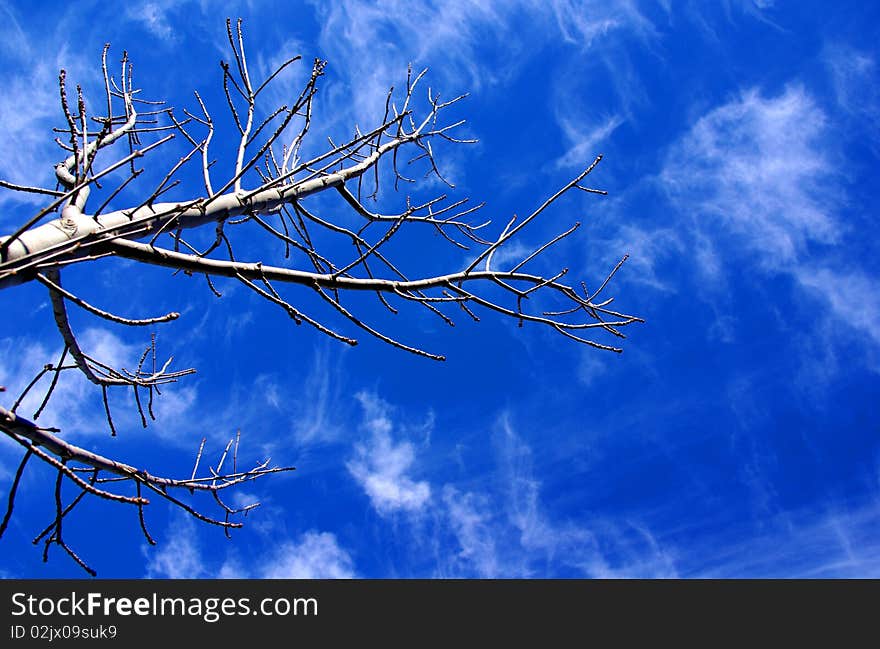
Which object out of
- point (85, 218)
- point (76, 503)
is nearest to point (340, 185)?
point (85, 218)

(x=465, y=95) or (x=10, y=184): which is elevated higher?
(x=465, y=95)

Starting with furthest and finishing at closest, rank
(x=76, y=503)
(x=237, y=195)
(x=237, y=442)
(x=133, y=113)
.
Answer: (x=133, y=113) < (x=237, y=442) < (x=237, y=195) < (x=76, y=503)

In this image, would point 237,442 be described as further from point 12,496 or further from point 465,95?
point 465,95

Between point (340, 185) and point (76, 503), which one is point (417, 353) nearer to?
point (76, 503)

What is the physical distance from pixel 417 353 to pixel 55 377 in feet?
6.14

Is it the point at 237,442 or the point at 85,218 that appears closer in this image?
the point at 85,218

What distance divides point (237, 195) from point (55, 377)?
1429 mm

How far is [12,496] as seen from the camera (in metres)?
2.82

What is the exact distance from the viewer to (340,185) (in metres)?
4.78

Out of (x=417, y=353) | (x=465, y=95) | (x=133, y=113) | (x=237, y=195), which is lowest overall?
(x=417, y=353)

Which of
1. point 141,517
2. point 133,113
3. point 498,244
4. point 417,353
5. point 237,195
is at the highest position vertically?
point 133,113

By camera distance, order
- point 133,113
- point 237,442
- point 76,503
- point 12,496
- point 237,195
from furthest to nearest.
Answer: point 133,113
point 237,442
point 237,195
point 76,503
point 12,496

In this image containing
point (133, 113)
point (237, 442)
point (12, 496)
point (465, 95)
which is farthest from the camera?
point (465, 95)

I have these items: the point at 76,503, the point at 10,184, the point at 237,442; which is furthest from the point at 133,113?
the point at 76,503
